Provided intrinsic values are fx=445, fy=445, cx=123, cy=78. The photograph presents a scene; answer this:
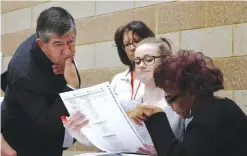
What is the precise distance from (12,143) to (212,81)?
2.68 ft

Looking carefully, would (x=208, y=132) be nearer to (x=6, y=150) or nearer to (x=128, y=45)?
(x=6, y=150)

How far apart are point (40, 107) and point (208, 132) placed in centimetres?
62

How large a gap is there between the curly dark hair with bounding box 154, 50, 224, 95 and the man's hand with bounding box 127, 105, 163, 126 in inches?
2.8

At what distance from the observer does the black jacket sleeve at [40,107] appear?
153 cm

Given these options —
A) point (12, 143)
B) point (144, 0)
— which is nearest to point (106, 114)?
point (12, 143)

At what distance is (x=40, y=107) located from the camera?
155 cm

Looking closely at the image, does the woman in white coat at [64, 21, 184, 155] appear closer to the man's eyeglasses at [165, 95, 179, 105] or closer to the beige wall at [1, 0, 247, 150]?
the man's eyeglasses at [165, 95, 179, 105]

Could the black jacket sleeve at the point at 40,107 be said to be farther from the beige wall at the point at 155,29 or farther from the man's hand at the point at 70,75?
the beige wall at the point at 155,29

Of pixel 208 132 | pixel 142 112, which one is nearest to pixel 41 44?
pixel 142 112

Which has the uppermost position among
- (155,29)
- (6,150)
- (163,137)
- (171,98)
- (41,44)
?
(155,29)

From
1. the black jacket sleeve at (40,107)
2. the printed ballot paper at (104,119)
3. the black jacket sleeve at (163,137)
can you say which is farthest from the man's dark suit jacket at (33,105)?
the black jacket sleeve at (163,137)

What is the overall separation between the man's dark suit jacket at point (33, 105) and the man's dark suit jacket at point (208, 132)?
1.33 feet

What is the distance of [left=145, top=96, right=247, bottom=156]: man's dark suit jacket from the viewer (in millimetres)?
1218

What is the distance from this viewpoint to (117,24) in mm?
2969
